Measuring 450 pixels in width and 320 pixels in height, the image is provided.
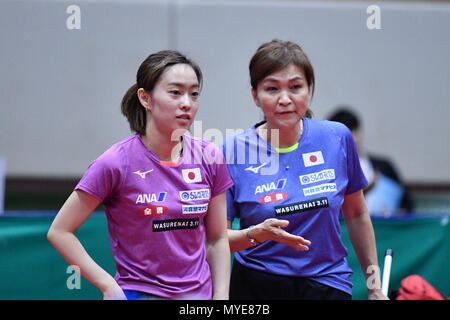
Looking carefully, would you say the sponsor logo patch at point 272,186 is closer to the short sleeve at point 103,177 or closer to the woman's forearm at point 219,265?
the woman's forearm at point 219,265

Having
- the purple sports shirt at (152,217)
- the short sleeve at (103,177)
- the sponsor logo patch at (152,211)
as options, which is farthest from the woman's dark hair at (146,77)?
the sponsor logo patch at (152,211)

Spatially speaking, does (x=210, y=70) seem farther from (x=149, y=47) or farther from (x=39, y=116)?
(x=39, y=116)

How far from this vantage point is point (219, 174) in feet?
8.75

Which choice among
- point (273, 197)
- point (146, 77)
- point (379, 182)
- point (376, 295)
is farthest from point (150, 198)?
point (379, 182)

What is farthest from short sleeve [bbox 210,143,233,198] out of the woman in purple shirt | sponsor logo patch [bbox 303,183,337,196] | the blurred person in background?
the blurred person in background

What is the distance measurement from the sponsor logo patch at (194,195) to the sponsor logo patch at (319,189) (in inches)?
20.9

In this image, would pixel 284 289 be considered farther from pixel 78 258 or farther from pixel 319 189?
pixel 78 258

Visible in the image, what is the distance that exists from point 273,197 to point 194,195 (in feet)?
1.56

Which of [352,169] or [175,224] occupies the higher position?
[352,169]

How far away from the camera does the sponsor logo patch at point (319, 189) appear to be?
2869mm

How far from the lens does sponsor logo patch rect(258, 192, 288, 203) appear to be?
113 inches

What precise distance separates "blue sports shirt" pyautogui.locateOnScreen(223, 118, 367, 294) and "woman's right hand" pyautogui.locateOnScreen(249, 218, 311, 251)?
0.15 m

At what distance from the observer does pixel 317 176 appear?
9.55 feet

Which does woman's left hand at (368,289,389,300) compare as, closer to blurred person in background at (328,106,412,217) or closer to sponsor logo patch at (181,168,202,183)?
sponsor logo patch at (181,168,202,183)
